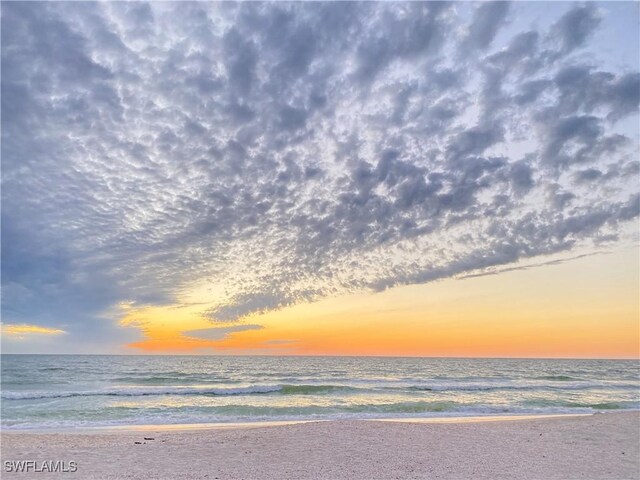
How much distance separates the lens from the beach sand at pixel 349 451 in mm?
9172

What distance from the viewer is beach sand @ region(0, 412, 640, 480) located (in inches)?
361

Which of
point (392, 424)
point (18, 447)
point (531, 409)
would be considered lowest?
point (531, 409)

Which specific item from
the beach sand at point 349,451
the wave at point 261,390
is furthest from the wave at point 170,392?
the beach sand at point 349,451

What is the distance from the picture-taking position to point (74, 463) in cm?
998

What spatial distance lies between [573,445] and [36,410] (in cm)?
2309

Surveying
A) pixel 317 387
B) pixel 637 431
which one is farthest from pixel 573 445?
pixel 317 387

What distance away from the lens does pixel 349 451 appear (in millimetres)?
10961

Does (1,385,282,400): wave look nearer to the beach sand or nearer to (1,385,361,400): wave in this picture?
(1,385,361,400): wave

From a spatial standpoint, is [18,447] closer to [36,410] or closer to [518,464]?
[36,410]

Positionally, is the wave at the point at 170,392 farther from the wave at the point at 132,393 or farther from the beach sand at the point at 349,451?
the beach sand at the point at 349,451

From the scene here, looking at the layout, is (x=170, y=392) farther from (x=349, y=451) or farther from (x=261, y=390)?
(x=349, y=451)

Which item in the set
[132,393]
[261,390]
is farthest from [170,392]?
[261,390]

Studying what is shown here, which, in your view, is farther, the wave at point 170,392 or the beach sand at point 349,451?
the wave at point 170,392

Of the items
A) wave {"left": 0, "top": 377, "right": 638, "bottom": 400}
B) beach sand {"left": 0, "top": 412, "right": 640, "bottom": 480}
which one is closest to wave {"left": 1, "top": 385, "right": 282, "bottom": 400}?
wave {"left": 0, "top": 377, "right": 638, "bottom": 400}
